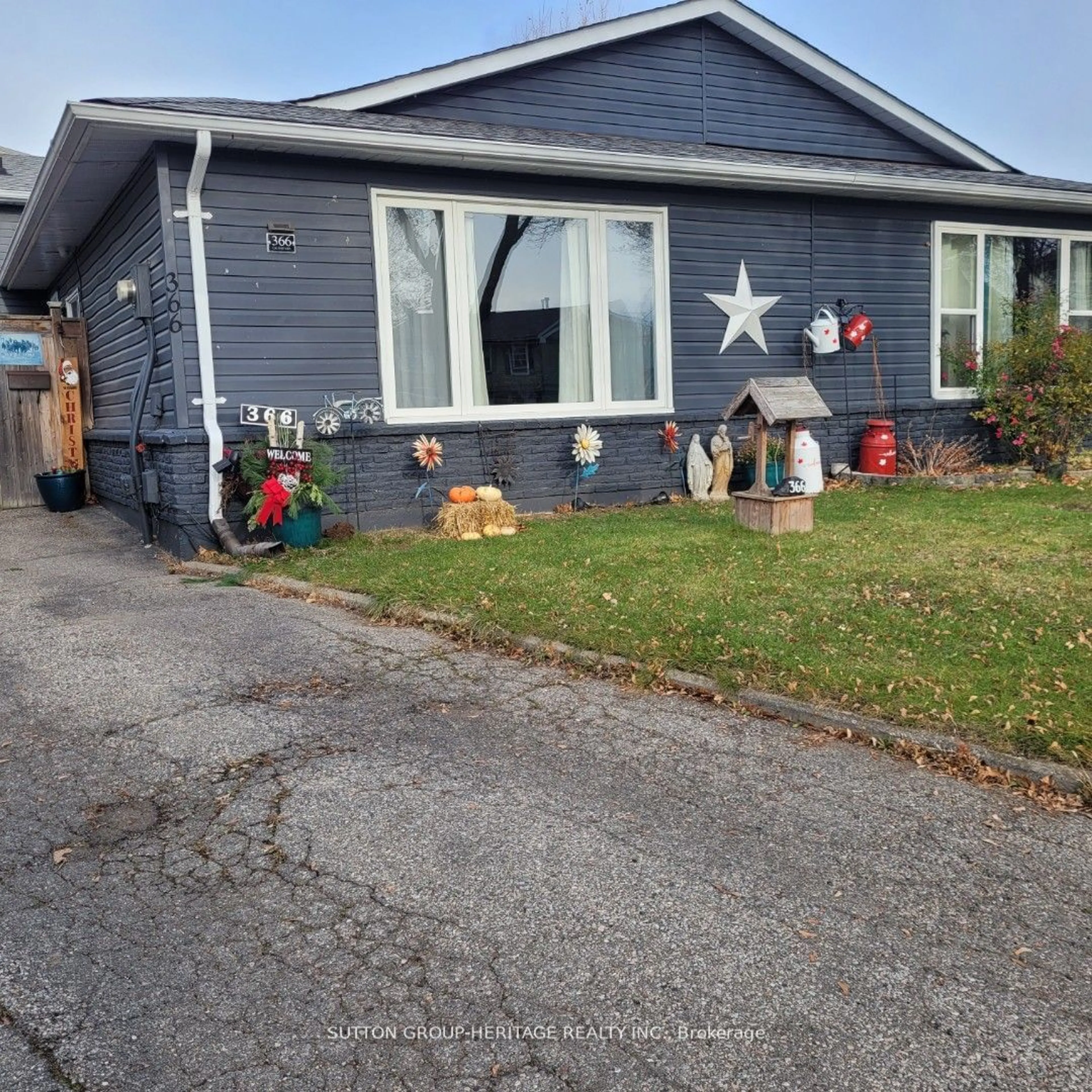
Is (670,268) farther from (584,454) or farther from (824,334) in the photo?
(584,454)

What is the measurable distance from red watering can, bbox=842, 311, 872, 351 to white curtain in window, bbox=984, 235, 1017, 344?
2038 millimetres

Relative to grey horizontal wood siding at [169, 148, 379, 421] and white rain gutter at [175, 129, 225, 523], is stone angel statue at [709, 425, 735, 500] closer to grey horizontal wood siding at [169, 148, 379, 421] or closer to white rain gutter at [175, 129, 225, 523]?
grey horizontal wood siding at [169, 148, 379, 421]

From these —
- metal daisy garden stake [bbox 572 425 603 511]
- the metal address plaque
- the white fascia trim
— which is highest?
the white fascia trim

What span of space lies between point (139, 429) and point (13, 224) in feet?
30.2

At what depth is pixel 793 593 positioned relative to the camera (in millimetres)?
5504

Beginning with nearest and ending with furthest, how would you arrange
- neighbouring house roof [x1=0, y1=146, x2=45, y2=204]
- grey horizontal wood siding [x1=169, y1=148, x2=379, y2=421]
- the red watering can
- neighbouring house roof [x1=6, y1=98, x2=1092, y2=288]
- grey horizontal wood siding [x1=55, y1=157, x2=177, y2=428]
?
1. neighbouring house roof [x1=6, y1=98, x2=1092, y2=288]
2. grey horizontal wood siding [x1=169, y1=148, x2=379, y2=421]
3. grey horizontal wood siding [x1=55, y1=157, x2=177, y2=428]
4. the red watering can
5. neighbouring house roof [x1=0, y1=146, x2=45, y2=204]

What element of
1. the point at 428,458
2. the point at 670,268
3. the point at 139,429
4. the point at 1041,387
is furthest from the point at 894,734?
the point at 1041,387

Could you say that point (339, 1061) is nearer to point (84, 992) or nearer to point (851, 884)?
point (84, 992)

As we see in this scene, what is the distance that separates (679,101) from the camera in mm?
10922

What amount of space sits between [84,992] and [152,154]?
23.1ft

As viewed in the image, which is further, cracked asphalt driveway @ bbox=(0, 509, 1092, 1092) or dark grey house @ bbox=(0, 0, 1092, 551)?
dark grey house @ bbox=(0, 0, 1092, 551)

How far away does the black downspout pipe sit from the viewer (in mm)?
8320

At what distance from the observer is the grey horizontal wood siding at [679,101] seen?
33.0 ft

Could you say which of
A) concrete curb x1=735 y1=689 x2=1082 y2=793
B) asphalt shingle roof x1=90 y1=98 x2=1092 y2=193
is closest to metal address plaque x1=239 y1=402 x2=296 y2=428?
asphalt shingle roof x1=90 y1=98 x2=1092 y2=193
